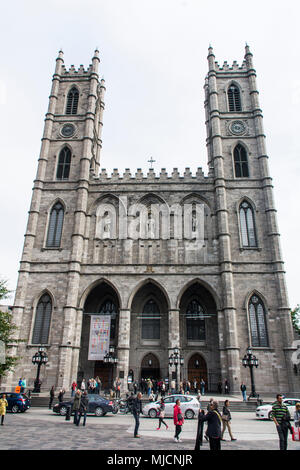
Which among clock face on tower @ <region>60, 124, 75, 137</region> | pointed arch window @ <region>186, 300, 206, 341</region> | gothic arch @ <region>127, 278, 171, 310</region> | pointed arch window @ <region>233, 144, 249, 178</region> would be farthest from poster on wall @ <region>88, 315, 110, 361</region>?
clock face on tower @ <region>60, 124, 75, 137</region>

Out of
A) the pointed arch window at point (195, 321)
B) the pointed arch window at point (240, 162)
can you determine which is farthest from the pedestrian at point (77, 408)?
the pointed arch window at point (240, 162)

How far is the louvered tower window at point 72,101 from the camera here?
1356 inches

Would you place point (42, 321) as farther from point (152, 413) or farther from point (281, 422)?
point (281, 422)

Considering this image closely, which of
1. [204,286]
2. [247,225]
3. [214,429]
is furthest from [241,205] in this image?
→ [214,429]

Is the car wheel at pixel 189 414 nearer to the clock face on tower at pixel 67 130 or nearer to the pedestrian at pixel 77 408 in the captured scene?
the pedestrian at pixel 77 408

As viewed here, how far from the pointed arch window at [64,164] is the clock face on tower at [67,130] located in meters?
1.56

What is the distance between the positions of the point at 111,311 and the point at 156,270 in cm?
585

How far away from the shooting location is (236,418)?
16.5m

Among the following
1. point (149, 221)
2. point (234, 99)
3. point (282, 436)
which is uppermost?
point (234, 99)

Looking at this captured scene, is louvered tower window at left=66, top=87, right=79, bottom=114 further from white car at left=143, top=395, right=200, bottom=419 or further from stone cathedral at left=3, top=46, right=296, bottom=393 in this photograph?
white car at left=143, top=395, right=200, bottom=419

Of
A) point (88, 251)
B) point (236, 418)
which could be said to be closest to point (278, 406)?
Answer: point (236, 418)

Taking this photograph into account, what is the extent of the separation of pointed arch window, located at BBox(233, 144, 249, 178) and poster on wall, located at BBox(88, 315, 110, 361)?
17547mm

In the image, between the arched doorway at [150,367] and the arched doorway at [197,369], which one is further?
the arched doorway at [150,367]

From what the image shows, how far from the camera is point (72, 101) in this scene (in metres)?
34.8
